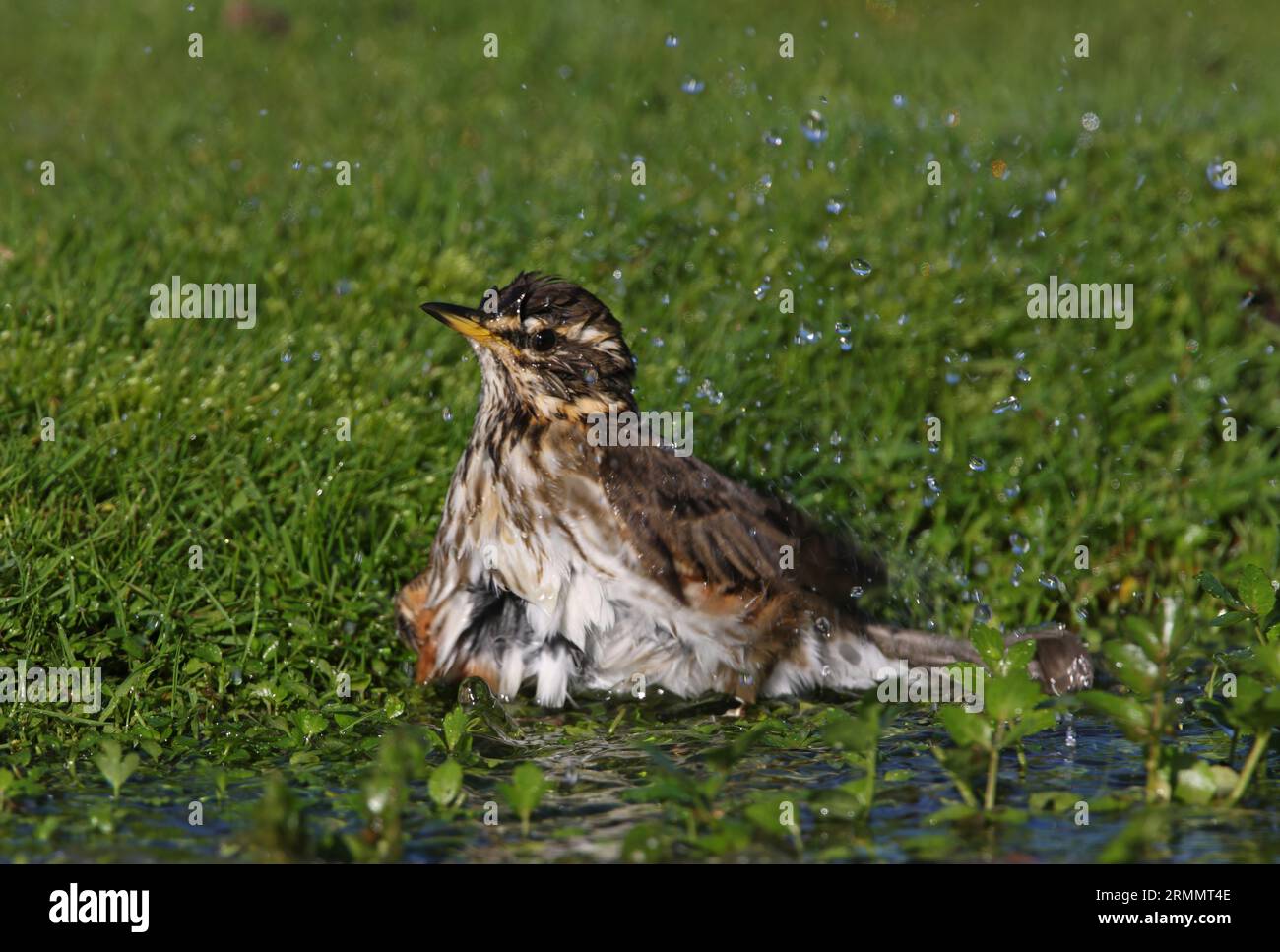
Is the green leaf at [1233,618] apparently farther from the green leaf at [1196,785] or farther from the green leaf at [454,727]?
the green leaf at [454,727]

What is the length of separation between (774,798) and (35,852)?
7.54 ft

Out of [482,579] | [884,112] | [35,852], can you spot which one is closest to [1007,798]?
[482,579]

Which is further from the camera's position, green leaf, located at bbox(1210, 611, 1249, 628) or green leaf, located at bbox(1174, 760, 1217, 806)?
green leaf, located at bbox(1210, 611, 1249, 628)

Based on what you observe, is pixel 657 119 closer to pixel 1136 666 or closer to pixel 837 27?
pixel 837 27

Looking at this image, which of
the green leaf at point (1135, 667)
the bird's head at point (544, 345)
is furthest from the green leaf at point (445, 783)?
the green leaf at point (1135, 667)

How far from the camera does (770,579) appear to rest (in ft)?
21.0

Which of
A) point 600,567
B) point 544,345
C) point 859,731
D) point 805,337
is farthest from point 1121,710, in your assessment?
point 805,337

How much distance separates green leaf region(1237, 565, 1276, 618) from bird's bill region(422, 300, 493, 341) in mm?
2963

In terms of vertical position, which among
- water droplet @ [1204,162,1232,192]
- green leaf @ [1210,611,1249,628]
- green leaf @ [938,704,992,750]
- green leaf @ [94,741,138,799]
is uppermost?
water droplet @ [1204,162,1232,192]

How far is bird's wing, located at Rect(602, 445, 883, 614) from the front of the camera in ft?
20.5

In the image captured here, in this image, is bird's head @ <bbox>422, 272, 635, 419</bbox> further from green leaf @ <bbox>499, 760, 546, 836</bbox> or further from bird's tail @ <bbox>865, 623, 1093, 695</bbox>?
green leaf @ <bbox>499, 760, 546, 836</bbox>

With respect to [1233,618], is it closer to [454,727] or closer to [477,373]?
[454,727]

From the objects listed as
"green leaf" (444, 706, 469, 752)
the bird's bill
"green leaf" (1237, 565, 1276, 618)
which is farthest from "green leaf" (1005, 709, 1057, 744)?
the bird's bill

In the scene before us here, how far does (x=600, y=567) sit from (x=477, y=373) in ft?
7.31
